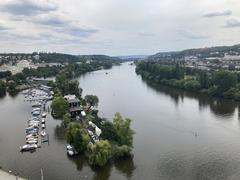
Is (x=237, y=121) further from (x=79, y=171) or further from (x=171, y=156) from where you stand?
(x=79, y=171)

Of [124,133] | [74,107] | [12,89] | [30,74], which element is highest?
[124,133]

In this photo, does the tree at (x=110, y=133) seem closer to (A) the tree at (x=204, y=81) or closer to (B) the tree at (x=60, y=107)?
(B) the tree at (x=60, y=107)

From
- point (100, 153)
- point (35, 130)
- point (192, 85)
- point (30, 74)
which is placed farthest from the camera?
point (30, 74)

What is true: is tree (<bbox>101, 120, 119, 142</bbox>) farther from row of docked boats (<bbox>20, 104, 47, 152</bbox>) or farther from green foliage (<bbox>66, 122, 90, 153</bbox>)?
row of docked boats (<bbox>20, 104, 47, 152</bbox>)

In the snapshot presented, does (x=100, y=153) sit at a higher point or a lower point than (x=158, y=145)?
higher

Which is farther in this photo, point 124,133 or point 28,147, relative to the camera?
point 28,147

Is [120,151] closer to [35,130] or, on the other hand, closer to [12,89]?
[35,130]

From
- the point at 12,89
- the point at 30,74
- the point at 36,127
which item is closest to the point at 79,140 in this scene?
the point at 36,127

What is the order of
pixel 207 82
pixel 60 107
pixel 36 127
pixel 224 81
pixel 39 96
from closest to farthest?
1. pixel 36 127
2. pixel 60 107
3. pixel 224 81
4. pixel 39 96
5. pixel 207 82

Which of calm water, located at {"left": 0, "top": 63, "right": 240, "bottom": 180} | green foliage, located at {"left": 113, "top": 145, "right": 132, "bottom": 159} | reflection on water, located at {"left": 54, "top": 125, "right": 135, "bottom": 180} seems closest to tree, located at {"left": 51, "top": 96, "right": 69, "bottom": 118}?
calm water, located at {"left": 0, "top": 63, "right": 240, "bottom": 180}
